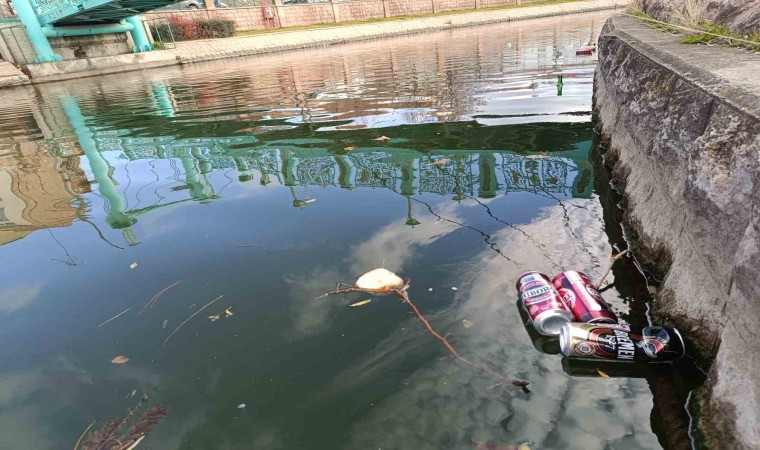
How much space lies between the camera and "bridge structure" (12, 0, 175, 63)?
72.9 ft

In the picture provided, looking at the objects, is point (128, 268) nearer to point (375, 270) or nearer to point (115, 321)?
point (115, 321)

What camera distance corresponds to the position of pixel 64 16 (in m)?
23.2

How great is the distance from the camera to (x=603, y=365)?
2178mm

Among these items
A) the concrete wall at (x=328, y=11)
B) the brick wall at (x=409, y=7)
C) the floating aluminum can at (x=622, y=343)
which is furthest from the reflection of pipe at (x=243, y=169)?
the brick wall at (x=409, y=7)

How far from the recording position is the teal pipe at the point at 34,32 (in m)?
24.4

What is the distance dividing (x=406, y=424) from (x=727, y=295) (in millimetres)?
1530

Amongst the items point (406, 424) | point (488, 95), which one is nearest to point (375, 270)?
point (406, 424)

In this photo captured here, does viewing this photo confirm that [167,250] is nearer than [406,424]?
No

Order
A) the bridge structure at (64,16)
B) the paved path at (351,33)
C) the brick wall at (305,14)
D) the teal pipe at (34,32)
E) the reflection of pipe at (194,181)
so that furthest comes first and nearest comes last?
the brick wall at (305,14), the paved path at (351,33), the teal pipe at (34,32), the bridge structure at (64,16), the reflection of pipe at (194,181)

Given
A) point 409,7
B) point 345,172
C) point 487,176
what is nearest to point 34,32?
point 345,172

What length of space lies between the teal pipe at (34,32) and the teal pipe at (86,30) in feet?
2.08

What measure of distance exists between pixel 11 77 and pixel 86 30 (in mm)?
9160

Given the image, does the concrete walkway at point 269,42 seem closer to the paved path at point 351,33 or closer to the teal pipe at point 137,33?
the paved path at point 351,33

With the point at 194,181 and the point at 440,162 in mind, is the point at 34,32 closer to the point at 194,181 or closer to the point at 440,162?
the point at 194,181
